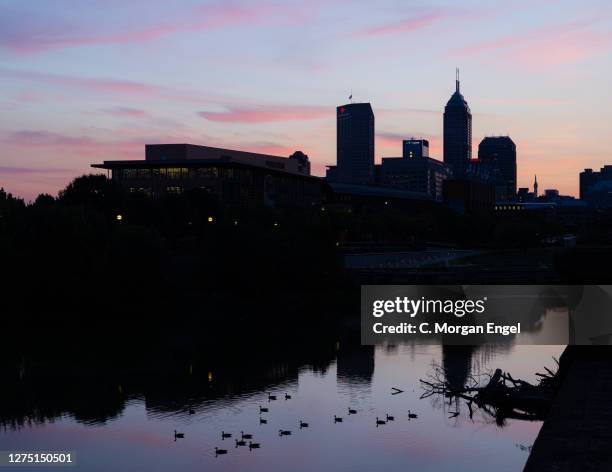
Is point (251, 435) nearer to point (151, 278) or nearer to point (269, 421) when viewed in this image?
point (269, 421)

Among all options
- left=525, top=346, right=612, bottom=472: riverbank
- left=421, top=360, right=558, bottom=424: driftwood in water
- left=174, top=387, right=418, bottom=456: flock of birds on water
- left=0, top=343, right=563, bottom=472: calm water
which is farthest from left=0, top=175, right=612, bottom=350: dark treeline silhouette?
left=525, top=346, right=612, bottom=472: riverbank

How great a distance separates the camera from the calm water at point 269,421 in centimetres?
3869

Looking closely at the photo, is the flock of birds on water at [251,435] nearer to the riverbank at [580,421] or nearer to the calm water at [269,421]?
the calm water at [269,421]

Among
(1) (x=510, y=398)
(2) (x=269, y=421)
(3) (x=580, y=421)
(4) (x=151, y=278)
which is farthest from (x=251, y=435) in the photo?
(4) (x=151, y=278)

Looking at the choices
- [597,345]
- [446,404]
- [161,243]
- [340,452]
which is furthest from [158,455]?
[161,243]

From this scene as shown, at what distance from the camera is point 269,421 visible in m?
45.2

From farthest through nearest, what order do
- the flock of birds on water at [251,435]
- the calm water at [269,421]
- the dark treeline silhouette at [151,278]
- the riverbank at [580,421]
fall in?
the dark treeline silhouette at [151,278], the flock of birds on water at [251,435], the calm water at [269,421], the riverbank at [580,421]

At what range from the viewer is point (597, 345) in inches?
831

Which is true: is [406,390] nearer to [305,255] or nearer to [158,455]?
[158,455]

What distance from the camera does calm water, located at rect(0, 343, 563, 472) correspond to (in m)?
38.7

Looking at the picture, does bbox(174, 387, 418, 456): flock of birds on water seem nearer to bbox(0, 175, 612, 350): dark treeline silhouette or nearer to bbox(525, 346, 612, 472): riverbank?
bbox(525, 346, 612, 472): riverbank

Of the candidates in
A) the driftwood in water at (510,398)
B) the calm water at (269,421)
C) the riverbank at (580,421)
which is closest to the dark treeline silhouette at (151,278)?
the calm water at (269,421)

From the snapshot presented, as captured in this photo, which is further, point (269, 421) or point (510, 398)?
point (269, 421)

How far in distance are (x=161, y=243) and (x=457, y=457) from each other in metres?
54.2
